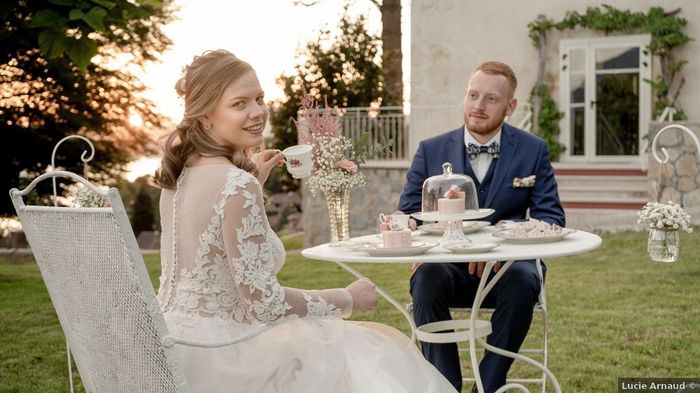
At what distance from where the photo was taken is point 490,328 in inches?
153

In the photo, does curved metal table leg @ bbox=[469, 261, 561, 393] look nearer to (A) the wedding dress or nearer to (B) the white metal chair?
(A) the wedding dress

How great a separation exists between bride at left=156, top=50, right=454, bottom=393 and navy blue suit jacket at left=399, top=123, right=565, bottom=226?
5.81ft

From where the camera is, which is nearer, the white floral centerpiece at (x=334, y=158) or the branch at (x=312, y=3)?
the white floral centerpiece at (x=334, y=158)

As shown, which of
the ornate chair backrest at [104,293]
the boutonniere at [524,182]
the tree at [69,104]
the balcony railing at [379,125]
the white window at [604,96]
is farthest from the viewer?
the balcony railing at [379,125]

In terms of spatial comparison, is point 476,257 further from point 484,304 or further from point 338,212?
point 484,304

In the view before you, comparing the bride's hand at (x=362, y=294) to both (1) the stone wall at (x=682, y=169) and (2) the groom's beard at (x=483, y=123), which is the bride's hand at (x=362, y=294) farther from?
(1) the stone wall at (x=682, y=169)

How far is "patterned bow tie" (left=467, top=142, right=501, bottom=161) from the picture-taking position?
4.52m

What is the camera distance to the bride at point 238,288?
249 cm

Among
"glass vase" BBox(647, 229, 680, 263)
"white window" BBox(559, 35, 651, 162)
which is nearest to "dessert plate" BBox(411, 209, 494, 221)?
"glass vase" BBox(647, 229, 680, 263)

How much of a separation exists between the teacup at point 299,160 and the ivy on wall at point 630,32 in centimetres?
1161

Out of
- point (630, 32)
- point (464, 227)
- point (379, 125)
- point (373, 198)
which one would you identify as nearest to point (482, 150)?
point (464, 227)

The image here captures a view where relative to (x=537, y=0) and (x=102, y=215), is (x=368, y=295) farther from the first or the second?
(x=537, y=0)

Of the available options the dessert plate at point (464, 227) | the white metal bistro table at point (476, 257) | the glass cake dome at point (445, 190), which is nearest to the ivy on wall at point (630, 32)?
the dessert plate at point (464, 227)

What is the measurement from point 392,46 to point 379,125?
213 cm
